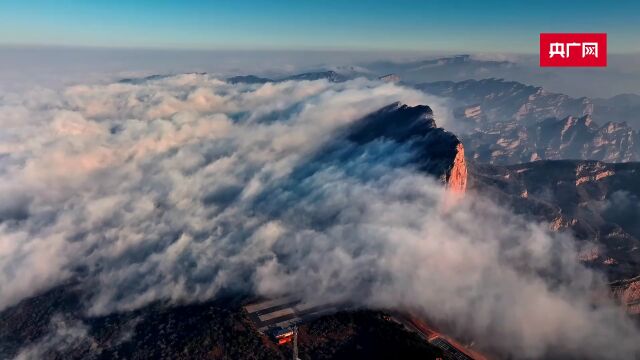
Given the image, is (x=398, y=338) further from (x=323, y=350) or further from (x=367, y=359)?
(x=323, y=350)

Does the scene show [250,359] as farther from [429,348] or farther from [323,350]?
[429,348]

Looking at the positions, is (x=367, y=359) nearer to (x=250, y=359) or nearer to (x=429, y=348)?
(x=429, y=348)

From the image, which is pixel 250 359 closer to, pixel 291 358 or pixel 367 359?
pixel 291 358

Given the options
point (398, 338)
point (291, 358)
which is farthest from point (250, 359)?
point (398, 338)

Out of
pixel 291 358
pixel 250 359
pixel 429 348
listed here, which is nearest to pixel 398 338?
pixel 429 348

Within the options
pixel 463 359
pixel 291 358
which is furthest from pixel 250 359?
pixel 463 359

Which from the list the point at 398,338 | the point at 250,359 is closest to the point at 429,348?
the point at 398,338
